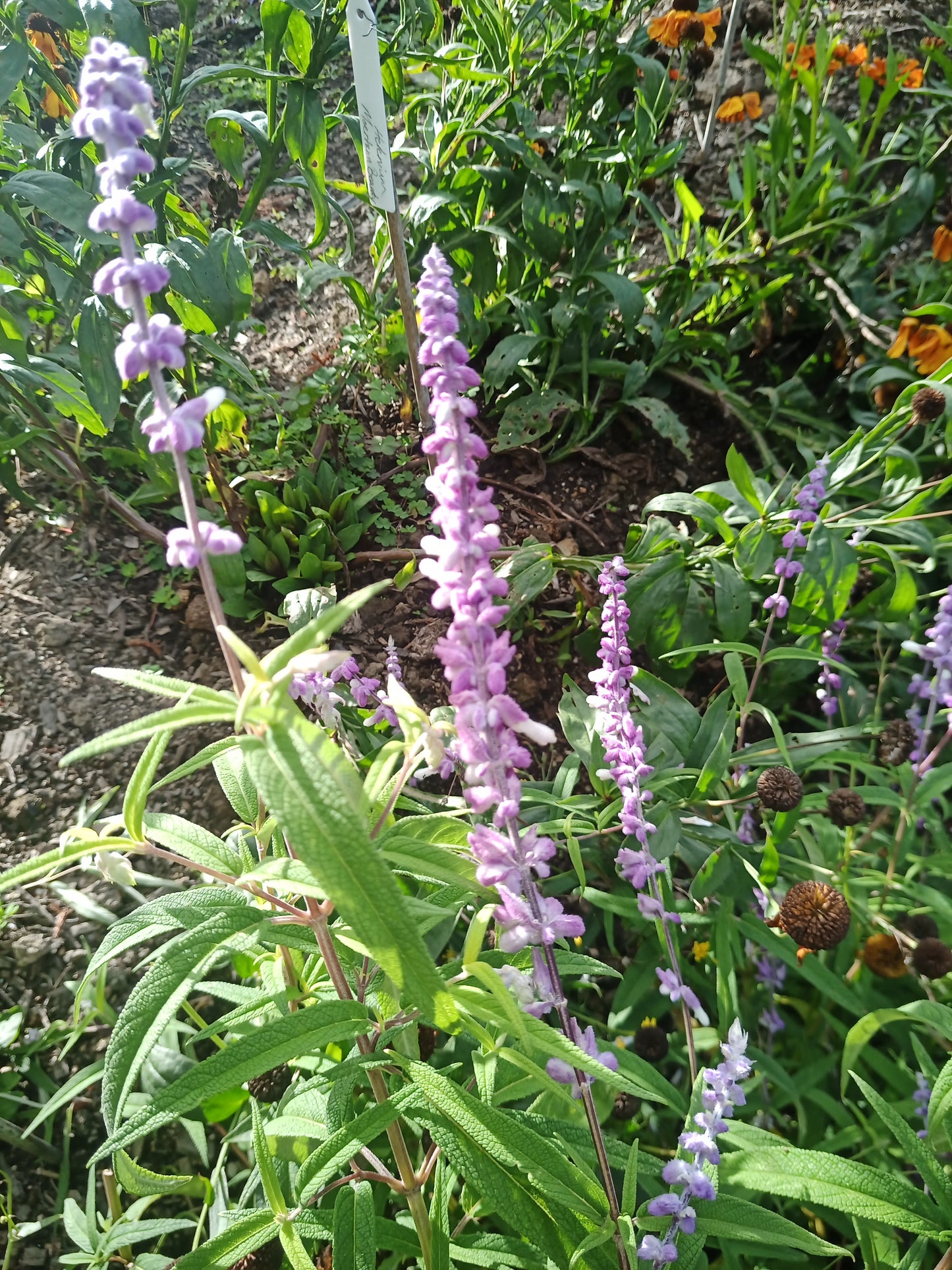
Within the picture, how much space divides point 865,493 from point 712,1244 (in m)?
1.72

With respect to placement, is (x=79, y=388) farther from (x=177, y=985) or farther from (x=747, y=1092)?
(x=747, y=1092)

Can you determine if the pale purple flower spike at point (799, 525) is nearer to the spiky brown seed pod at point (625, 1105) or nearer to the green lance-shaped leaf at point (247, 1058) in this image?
the spiky brown seed pod at point (625, 1105)

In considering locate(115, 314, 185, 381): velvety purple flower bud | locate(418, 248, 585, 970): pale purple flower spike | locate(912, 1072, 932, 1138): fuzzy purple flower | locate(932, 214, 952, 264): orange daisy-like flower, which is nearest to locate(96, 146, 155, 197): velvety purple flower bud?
→ locate(115, 314, 185, 381): velvety purple flower bud

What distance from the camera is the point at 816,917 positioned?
1.22 meters

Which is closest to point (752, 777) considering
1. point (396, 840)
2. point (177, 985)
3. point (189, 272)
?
point (396, 840)

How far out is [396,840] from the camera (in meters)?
0.80

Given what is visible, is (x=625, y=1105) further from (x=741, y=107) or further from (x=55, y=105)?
(x=741, y=107)

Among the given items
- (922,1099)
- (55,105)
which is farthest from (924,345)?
(55,105)

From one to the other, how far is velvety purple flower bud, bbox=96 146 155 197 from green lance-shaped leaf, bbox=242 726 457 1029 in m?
0.46

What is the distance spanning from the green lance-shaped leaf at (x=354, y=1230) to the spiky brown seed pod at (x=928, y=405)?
72.0 inches

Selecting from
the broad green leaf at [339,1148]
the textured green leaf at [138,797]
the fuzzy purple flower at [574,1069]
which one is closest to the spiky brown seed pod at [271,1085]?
the broad green leaf at [339,1148]

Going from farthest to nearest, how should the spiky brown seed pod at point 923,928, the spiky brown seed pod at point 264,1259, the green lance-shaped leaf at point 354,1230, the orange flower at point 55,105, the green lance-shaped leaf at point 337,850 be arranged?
1. the orange flower at point 55,105
2. the spiky brown seed pod at point 923,928
3. the spiky brown seed pod at point 264,1259
4. the green lance-shaped leaf at point 354,1230
5. the green lance-shaped leaf at point 337,850

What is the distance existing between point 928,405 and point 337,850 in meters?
1.78

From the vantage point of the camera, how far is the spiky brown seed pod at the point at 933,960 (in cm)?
127
